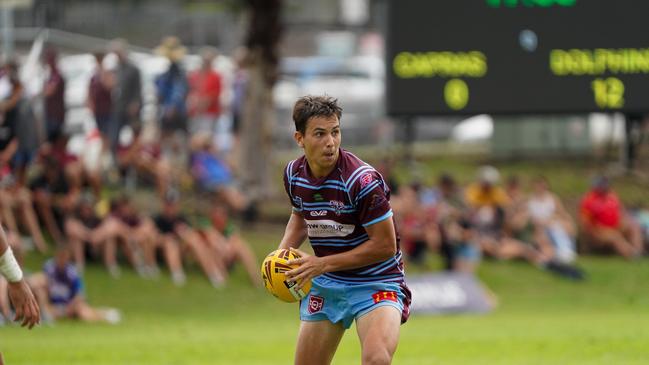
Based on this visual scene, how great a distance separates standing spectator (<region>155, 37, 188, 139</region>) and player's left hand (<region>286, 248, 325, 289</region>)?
15.7 meters

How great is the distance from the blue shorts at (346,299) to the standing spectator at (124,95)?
14903mm

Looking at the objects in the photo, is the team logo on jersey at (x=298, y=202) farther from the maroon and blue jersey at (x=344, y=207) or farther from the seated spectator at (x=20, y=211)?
the seated spectator at (x=20, y=211)

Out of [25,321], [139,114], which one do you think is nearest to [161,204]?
[139,114]

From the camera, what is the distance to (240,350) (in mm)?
15000

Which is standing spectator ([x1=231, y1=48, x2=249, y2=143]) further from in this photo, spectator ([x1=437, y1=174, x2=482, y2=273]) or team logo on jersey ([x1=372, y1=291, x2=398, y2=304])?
team logo on jersey ([x1=372, y1=291, x2=398, y2=304])

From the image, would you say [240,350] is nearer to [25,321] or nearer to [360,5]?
[25,321]

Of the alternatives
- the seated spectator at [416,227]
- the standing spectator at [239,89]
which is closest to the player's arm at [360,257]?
the seated spectator at [416,227]

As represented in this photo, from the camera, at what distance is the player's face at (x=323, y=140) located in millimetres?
7875

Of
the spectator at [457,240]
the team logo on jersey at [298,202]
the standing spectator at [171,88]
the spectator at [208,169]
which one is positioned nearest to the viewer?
the team logo on jersey at [298,202]

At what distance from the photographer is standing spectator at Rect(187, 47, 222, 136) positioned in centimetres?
2452

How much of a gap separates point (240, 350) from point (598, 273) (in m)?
11.1

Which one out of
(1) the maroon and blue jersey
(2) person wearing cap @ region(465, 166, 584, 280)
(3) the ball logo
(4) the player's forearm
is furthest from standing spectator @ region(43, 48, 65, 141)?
(4) the player's forearm

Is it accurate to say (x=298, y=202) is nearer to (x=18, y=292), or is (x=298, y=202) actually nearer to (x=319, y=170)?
(x=319, y=170)

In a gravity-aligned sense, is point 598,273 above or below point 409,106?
below
